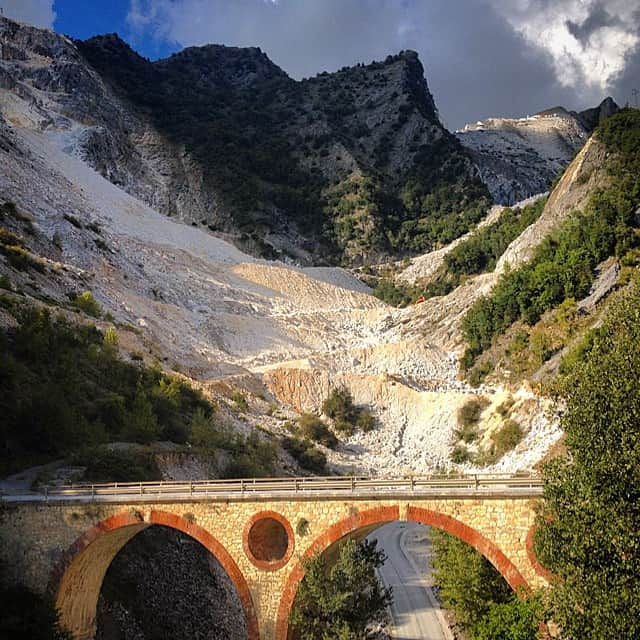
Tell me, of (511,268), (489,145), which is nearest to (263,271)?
(511,268)

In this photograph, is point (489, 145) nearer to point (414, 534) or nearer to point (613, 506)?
point (414, 534)

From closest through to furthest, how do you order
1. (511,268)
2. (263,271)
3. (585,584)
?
(585,584)
(511,268)
(263,271)

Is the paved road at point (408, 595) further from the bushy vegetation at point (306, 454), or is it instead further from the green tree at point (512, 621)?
the green tree at point (512, 621)

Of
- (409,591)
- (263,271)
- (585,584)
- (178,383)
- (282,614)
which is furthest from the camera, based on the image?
(263,271)

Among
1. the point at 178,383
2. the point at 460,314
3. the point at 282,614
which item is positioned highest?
the point at 460,314

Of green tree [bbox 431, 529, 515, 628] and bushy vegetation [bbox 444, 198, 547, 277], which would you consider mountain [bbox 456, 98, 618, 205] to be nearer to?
bushy vegetation [bbox 444, 198, 547, 277]

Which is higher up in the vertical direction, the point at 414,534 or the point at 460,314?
the point at 460,314

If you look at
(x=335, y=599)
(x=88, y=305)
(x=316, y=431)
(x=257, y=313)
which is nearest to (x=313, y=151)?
(x=257, y=313)

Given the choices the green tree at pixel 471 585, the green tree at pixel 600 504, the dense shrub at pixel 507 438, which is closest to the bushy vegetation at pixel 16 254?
the dense shrub at pixel 507 438
